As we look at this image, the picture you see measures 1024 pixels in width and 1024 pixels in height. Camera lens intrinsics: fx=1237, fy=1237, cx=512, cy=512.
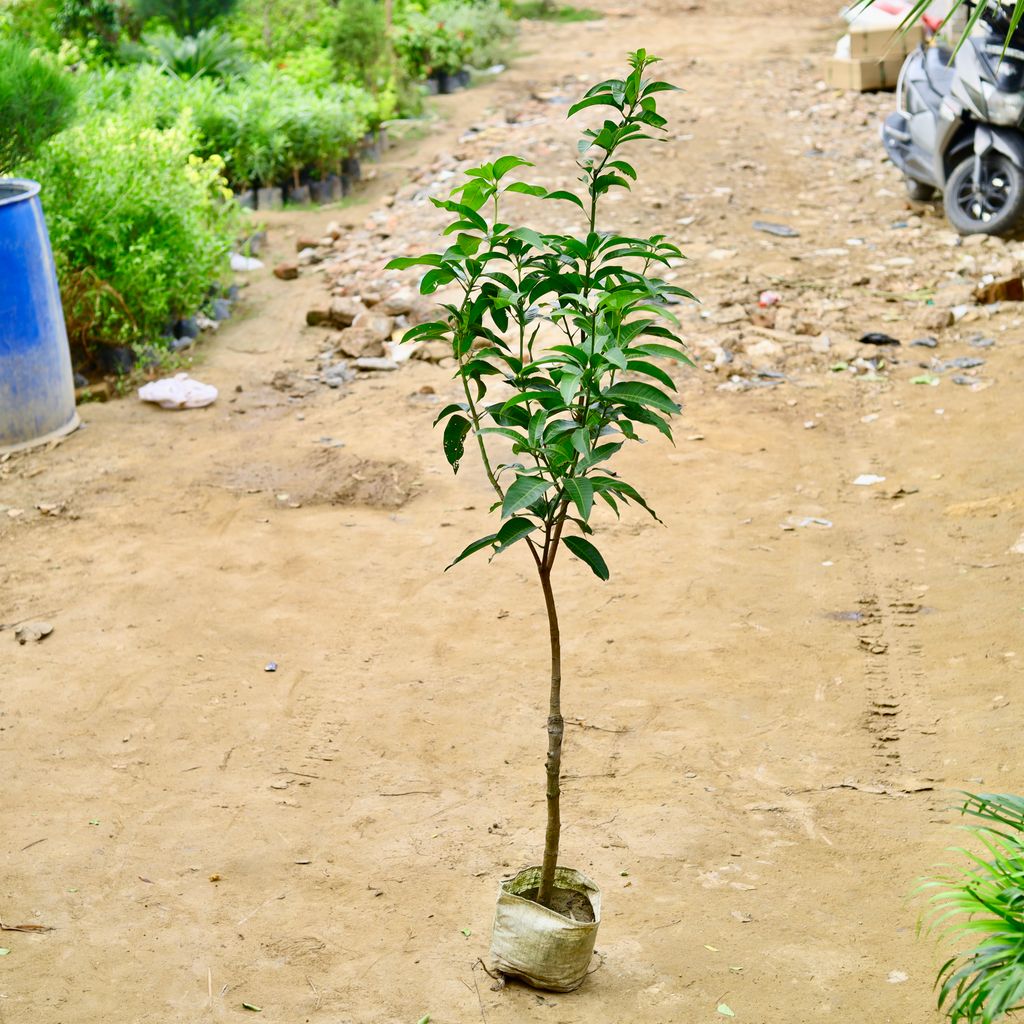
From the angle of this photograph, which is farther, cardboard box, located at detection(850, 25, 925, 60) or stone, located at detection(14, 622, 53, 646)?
cardboard box, located at detection(850, 25, 925, 60)

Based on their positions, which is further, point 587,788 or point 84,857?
point 587,788

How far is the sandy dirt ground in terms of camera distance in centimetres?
288

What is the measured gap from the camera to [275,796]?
3.55 metres

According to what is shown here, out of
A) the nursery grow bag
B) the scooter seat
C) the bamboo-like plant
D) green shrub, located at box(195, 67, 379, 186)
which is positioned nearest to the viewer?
the bamboo-like plant

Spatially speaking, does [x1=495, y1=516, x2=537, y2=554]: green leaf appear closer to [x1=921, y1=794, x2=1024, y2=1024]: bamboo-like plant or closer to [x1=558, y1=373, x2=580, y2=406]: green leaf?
[x1=558, y1=373, x2=580, y2=406]: green leaf

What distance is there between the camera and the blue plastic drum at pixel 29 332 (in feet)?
18.8

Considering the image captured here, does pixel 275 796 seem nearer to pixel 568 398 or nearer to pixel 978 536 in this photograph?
pixel 568 398

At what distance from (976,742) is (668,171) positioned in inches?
276

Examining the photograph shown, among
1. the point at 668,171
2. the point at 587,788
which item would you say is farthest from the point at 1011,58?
the point at 587,788

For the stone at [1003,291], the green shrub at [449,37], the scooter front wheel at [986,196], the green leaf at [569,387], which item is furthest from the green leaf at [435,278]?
the green shrub at [449,37]

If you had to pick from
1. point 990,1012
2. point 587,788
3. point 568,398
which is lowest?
point 587,788

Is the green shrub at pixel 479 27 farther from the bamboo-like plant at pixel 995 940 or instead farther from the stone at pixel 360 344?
the bamboo-like plant at pixel 995 940

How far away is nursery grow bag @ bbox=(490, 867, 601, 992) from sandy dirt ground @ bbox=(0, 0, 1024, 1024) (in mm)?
58

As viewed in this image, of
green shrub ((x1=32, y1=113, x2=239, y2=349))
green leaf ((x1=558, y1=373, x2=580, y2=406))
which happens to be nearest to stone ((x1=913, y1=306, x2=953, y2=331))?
green shrub ((x1=32, y1=113, x2=239, y2=349))
